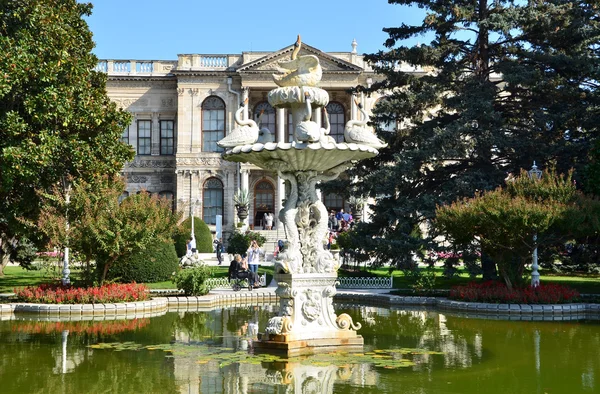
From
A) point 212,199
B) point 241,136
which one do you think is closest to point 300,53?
point 212,199

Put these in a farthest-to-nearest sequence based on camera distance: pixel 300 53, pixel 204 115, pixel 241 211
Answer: pixel 204 115
pixel 300 53
pixel 241 211

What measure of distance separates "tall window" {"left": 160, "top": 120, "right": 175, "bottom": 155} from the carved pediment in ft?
19.2

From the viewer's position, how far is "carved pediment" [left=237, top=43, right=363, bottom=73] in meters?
42.2

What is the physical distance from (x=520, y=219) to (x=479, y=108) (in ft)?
20.9

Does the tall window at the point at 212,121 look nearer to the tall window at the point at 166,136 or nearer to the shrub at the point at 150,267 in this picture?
the tall window at the point at 166,136

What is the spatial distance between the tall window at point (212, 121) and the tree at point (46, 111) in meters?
25.7

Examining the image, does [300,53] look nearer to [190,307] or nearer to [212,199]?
[212,199]

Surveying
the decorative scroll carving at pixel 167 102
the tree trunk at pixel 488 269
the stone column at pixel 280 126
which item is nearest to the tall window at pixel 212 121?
the decorative scroll carving at pixel 167 102

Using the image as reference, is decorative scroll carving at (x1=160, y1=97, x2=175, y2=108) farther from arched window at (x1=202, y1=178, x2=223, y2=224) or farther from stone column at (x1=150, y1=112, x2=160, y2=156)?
arched window at (x1=202, y1=178, x2=223, y2=224)

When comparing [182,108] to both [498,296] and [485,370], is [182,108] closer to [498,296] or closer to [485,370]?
[498,296]

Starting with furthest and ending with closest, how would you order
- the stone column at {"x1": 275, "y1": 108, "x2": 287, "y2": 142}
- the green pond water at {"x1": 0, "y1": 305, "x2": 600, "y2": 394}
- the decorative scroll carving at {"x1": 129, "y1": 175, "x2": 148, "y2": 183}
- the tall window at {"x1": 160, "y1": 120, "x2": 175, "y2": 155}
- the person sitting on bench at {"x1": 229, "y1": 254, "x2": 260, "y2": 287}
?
the tall window at {"x1": 160, "y1": 120, "x2": 175, "y2": 155} < the decorative scroll carving at {"x1": 129, "y1": 175, "x2": 148, "y2": 183} < the stone column at {"x1": 275, "y1": 108, "x2": 287, "y2": 142} < the person sitting on bench at {"x1": 229, "y1": 254, "x2": 260, "y2": 287} < the green pond water at {"x1": 0, "y1": 305, "x2": 600, "y2": 394}

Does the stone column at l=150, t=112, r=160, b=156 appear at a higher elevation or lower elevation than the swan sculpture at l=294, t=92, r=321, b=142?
higher

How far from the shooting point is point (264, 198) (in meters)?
45.7

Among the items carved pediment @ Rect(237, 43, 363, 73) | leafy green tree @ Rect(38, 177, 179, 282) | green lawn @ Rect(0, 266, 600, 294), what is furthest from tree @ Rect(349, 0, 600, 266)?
carved pediment @ Rect(237, 43, 363, 73)
